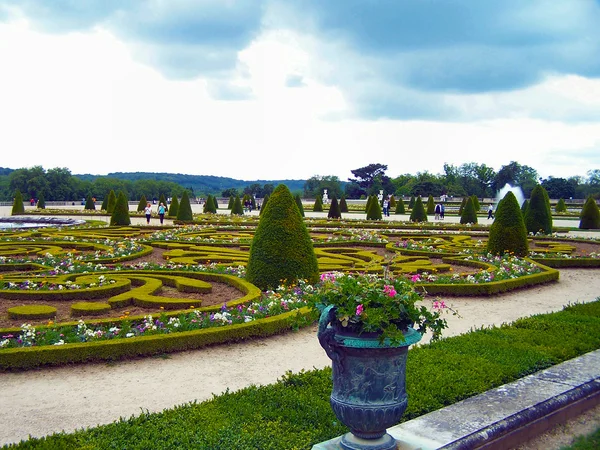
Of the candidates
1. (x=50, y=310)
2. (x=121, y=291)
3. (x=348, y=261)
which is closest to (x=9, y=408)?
(x=50, y=310)

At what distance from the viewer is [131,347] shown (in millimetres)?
6656

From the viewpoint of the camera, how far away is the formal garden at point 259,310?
417 cm

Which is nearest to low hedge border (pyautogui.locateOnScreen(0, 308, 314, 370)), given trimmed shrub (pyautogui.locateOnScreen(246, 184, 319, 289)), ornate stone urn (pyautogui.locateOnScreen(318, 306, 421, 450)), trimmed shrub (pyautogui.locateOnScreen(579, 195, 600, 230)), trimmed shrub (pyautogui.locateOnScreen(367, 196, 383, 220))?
ornate stone urn (pyautogui.locateOnScreen(318, 306, 421, 450))

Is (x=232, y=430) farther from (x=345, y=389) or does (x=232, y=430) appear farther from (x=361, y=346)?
(x=361, y=346)

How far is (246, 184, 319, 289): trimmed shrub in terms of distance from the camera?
9828 millimetres

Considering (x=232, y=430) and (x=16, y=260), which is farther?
(x=16, y=260)

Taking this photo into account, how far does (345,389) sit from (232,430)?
91cm

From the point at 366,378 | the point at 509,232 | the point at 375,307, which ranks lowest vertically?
the point at 366,378

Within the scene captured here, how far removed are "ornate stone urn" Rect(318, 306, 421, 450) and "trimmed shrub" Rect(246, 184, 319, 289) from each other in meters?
6.09

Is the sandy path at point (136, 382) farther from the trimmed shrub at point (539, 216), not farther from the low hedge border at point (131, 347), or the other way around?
the trimmed shrub at point (539, 216)

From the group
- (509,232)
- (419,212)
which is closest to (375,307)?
(509,232)

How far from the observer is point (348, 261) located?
516 inches

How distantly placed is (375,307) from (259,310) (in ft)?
14.9

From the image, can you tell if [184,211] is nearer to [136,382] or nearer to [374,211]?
[374,211]
